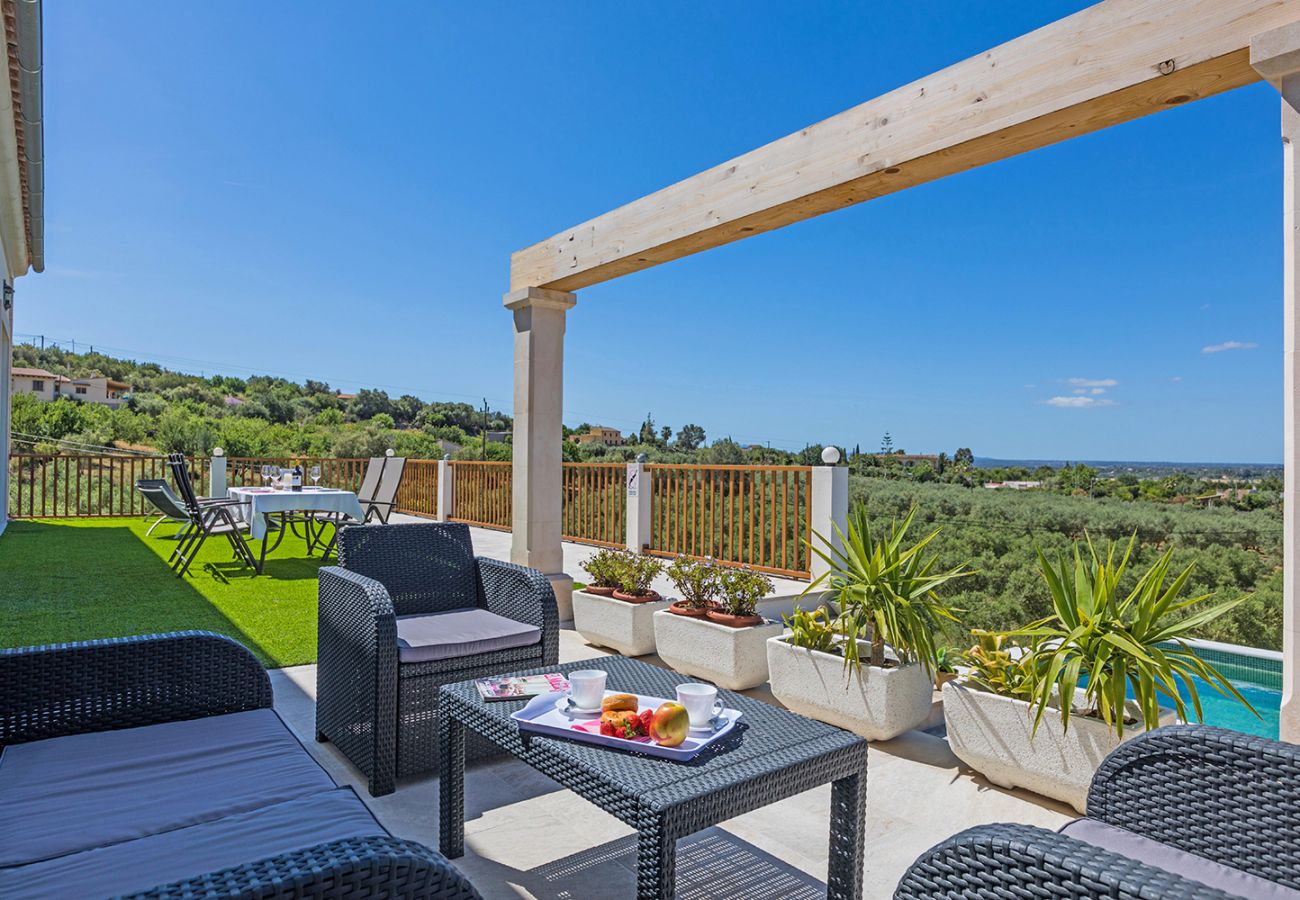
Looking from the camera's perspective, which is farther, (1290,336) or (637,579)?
(637,579)

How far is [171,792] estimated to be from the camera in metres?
1.48

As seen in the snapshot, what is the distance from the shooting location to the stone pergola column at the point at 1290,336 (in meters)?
1.97

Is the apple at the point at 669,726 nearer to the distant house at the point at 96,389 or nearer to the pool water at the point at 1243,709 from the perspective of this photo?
the pool water at the point at 1243,709

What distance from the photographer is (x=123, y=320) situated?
3644cm

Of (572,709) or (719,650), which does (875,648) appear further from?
(572,709)

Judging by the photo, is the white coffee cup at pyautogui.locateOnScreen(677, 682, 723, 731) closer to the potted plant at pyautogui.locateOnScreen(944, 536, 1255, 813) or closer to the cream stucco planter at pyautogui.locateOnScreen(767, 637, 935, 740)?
the potted plant at pyautogui.locateOnScreen(944, 536, 1255, 813)

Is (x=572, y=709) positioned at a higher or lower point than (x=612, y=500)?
lower

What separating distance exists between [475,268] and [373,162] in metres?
10.7

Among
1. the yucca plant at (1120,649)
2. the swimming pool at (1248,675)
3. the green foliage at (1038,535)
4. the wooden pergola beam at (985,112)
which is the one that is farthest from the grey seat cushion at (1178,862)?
the green foliage at (1038,535)

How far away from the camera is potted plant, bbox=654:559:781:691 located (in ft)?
11.6

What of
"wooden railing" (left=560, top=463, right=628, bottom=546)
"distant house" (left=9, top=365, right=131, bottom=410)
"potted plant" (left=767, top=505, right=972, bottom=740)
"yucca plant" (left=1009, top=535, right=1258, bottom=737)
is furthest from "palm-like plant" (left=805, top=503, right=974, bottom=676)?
"distant house" (left=9, top=365, right=131, bottom=410)

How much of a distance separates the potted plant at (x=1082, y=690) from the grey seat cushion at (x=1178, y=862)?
87cm

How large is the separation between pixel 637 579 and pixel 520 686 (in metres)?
2.21

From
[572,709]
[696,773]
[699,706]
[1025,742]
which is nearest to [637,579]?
[1025,742]
